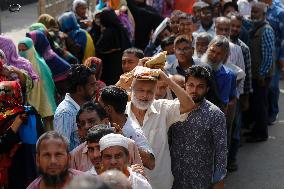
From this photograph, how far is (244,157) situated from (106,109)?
13.4 ft

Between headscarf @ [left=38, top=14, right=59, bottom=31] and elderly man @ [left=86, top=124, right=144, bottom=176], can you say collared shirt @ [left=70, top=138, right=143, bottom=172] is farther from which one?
headscarf @ [left=38, top=14, right=59, bottom=31]

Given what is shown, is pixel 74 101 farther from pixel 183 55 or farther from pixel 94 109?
pixel 183 55

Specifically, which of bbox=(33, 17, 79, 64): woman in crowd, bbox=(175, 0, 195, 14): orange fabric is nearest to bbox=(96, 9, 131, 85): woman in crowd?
bbox=(33, 17, 79, 64): woman in crowd

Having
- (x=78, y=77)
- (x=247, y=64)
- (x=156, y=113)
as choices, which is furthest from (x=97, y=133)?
(x=247, y=64)

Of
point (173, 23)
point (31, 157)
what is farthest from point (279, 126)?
point (31, 157)

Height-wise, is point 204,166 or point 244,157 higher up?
point 204,166

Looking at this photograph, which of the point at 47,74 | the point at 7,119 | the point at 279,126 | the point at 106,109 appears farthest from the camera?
the point at 279,126

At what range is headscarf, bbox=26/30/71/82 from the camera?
24.4 ft

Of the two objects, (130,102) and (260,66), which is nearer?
(130,102)

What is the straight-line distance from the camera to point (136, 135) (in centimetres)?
489

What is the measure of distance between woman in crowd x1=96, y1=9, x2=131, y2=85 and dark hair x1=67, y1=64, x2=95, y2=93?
3045 mm

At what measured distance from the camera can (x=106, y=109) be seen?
5.04 metres

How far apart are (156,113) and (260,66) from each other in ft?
13.2

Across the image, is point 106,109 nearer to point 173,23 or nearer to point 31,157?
point 31,157
